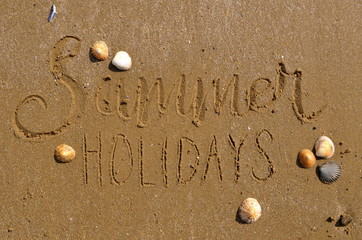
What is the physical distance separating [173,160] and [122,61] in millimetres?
815

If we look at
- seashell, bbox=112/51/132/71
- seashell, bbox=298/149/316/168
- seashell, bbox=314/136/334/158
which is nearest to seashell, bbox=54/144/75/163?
seashell, bbox=112/51/132/71

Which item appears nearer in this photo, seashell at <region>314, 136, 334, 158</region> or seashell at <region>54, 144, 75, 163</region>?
seashell at <region>54, 144, 75, 163</region>

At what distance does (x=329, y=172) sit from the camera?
253cm

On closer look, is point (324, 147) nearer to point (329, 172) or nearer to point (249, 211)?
point (329, 172)

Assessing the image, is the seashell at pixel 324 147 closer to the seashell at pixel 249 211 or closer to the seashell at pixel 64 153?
the seashell at pixel 249 211

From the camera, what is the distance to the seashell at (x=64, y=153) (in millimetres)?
2393

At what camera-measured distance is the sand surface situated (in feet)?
7.99

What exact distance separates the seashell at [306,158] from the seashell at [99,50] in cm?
163

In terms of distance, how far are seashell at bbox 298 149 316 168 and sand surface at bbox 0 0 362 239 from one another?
5 centimetres

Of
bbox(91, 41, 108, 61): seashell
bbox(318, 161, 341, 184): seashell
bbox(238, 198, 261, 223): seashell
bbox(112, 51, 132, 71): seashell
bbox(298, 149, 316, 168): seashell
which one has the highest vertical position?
bbox(91, 41, 108, 61): seashell

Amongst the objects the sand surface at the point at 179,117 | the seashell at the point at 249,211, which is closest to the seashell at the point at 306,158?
the sand surface at the point at 179,117

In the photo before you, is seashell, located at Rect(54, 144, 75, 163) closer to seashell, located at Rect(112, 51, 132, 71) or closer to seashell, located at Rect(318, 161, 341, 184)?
seashell, located at Rect(112, 51, 132, 71)

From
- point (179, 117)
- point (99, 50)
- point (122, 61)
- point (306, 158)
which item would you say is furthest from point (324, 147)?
point (99, 50)

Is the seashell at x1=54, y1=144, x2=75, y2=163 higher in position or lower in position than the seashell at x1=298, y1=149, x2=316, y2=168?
higher
